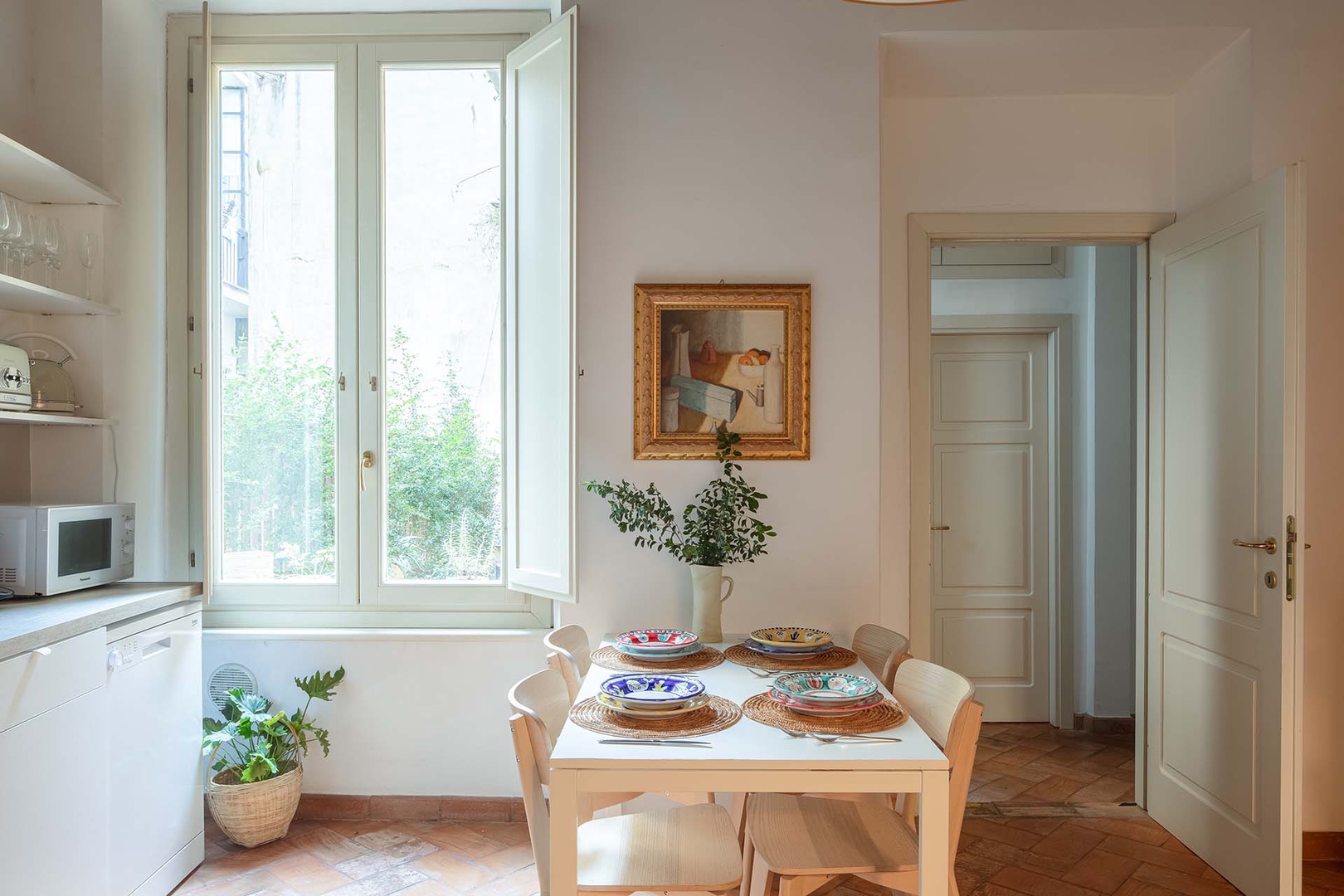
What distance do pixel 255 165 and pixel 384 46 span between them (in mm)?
641

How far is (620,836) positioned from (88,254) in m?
2.52

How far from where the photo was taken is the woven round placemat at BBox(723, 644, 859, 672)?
2322mm

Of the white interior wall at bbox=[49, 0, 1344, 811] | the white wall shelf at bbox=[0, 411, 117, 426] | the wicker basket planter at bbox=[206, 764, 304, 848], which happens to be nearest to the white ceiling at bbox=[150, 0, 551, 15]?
the white interior wall at bbox=[49, 0, 1344, 811]

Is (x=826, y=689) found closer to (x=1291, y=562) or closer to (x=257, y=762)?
(x=1291, y=562)

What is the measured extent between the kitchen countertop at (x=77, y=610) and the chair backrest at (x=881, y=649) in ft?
6.83

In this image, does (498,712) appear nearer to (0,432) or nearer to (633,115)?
(0,432)

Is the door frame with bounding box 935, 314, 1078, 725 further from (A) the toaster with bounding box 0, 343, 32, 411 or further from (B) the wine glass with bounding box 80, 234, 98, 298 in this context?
(A) the toaster with bounding box 0, 343, 32, 411

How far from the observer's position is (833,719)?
1.87 metres

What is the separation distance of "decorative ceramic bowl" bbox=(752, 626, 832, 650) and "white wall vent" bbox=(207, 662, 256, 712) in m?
1.83

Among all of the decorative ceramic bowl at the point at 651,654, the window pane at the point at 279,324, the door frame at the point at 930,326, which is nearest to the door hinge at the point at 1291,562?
the door frame at the point at 930,326

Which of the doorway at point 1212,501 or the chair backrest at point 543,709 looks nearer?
the chair backrest at point 543,709

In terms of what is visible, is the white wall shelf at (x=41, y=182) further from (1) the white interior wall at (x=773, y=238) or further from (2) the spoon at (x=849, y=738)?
(2) the spoon at (x=849, y=738)

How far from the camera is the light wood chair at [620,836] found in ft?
5.62

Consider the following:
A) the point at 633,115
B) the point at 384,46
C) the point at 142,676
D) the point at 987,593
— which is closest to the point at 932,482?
the point at 987,593
